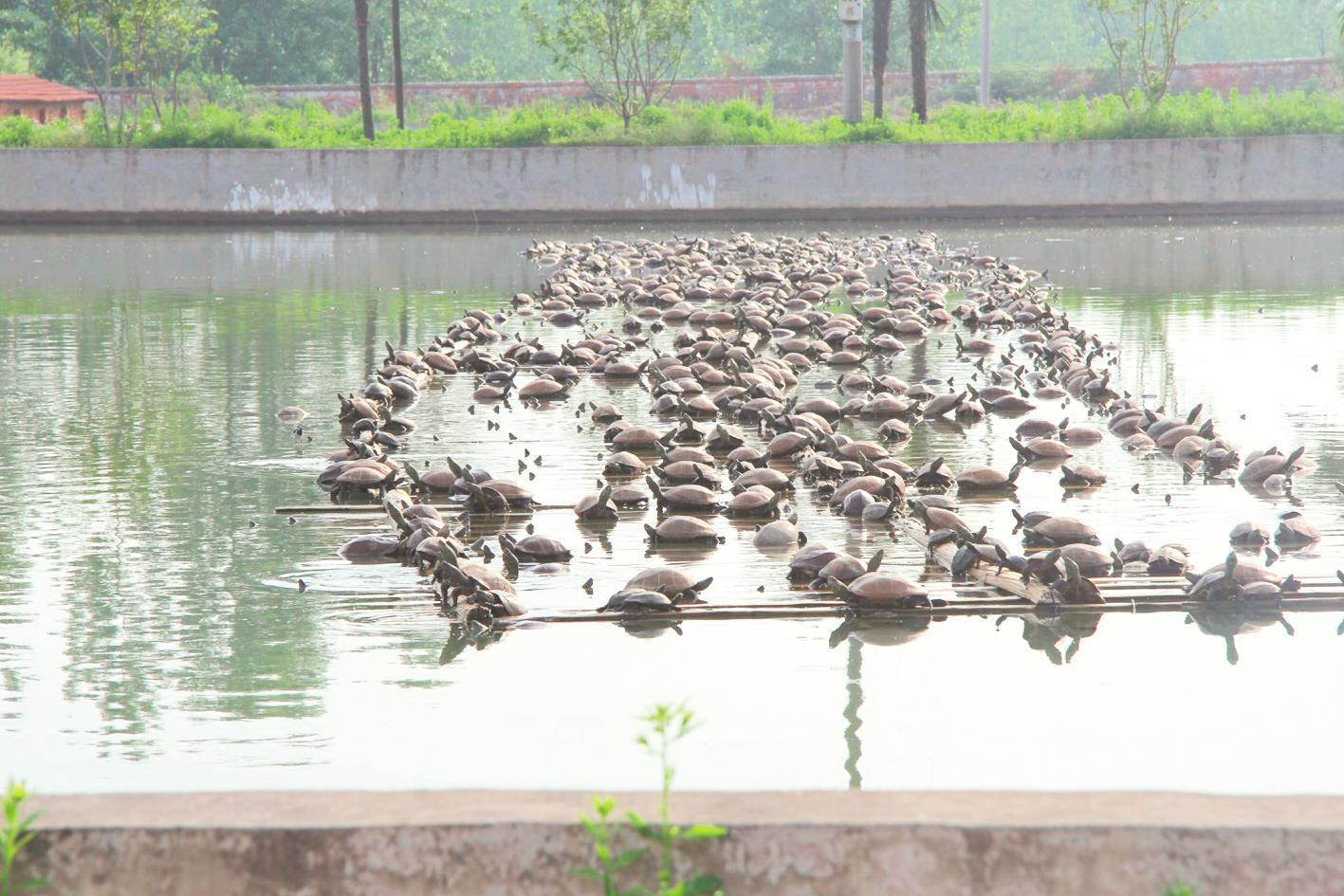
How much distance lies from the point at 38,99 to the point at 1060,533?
191ft

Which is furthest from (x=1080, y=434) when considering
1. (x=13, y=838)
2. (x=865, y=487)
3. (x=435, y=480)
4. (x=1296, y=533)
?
(x=13, y=838)

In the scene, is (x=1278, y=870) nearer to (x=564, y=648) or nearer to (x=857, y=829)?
(x=857, y=829)

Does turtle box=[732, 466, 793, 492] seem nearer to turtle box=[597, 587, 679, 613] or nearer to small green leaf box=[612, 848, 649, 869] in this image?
turtle box=[597, 587, 679, 613]

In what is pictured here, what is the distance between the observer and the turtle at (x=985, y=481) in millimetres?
8680

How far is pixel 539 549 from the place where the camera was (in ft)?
23.2

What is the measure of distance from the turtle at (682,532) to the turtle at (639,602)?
112cm

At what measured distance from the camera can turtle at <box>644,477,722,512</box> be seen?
8000mm

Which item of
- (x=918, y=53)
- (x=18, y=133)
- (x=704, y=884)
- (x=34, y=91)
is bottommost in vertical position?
(x=704, y=884)

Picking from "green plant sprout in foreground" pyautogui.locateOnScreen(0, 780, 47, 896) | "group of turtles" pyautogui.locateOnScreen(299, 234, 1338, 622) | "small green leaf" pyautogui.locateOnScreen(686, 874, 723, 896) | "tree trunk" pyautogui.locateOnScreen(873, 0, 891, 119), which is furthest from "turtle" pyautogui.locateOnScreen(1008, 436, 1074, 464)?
"tree trunk" pyautogui.locateOnScreen(873, 0, 891, 119)

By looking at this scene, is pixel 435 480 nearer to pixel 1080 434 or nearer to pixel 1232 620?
pixel 1080 434

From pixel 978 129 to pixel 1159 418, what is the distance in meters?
27.0

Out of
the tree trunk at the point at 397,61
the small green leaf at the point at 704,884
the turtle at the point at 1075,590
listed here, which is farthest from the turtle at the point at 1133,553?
the tree trunk at the point at 397,61

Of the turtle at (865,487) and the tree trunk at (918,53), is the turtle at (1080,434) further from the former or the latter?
the tree trunk at (918,53)

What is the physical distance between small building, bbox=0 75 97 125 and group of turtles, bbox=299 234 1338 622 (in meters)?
45.8
